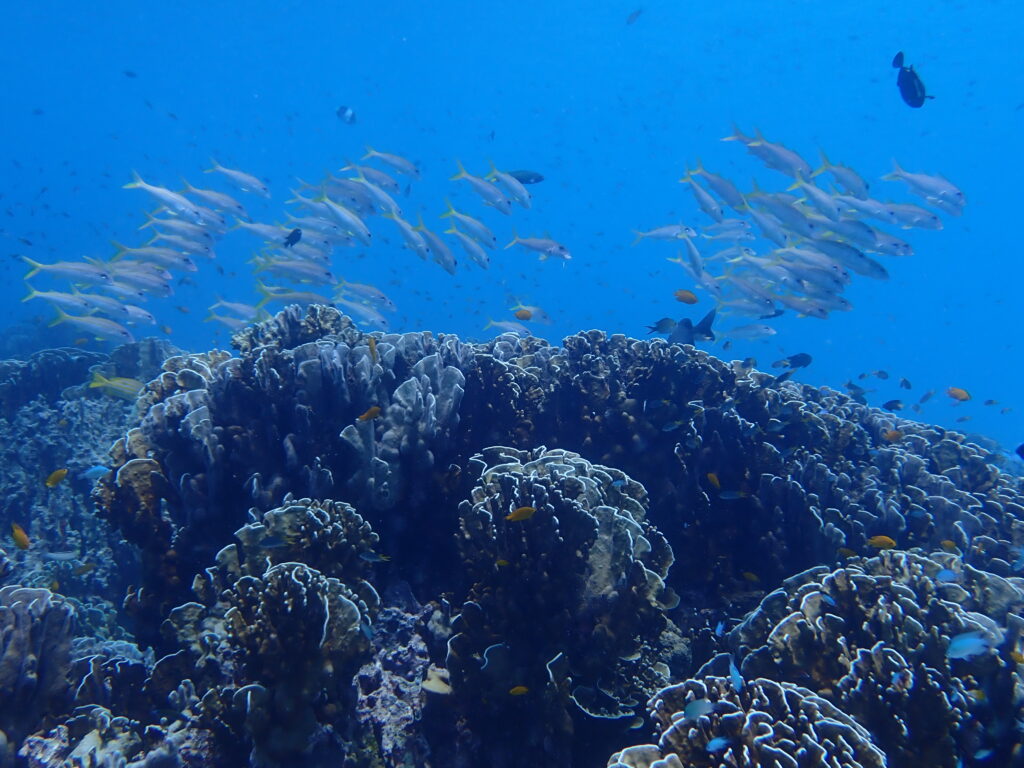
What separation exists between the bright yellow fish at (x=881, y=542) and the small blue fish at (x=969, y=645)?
6.73ft

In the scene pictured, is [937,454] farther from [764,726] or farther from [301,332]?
[301,332]

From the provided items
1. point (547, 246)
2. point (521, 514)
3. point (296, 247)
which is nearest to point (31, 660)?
point (521, 514)

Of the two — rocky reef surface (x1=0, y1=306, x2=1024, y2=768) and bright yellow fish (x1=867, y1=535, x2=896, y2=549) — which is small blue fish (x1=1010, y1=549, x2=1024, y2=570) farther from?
bright yellow fish (x1=867, y1=535, x2=896, y2=549)

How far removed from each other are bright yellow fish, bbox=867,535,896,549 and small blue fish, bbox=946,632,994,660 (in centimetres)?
205

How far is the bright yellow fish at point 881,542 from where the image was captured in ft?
16.6

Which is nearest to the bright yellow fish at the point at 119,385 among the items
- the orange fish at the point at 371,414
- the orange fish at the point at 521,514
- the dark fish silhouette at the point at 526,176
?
the orange fish at the point at 371,414

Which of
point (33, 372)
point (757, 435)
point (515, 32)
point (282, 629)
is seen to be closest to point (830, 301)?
point (757, 435)

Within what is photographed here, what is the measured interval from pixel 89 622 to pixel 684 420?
7.58 meters

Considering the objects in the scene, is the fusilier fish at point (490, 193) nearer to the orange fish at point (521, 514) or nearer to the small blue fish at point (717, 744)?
the orange fish at point (521, 514)

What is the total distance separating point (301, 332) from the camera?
7258 mm

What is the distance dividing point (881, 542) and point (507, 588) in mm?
3761

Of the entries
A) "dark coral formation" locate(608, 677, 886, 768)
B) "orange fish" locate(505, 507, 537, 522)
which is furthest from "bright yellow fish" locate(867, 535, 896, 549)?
"orange fish" locate(505, 507, 537, 522)

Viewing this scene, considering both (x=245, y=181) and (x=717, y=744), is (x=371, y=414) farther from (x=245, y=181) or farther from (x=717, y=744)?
(x=245, y=181)

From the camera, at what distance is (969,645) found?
298 centimetres
